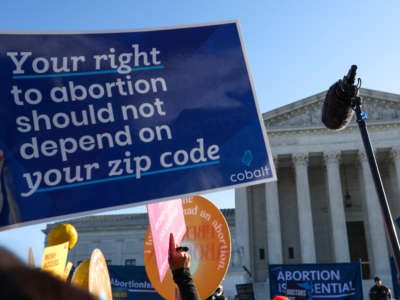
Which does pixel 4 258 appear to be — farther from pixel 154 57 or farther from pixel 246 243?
pixel 246 243

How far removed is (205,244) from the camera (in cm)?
525

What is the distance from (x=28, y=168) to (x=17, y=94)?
1.75 feet

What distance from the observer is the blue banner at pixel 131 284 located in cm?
1464

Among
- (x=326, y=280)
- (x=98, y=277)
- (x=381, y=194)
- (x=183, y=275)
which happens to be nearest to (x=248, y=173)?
(x=183, y=275)

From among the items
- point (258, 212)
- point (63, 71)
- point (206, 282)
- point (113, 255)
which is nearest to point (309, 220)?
point (258, 212)

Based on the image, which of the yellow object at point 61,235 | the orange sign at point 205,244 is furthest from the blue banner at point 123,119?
the yellow object at point 61,235

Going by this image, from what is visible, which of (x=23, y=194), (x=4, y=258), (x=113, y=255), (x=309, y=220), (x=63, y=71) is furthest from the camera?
(x=113, y=255)

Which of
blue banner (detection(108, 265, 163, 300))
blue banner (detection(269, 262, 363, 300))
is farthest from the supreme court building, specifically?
blue banner (detection(269, 262, 363, 300))

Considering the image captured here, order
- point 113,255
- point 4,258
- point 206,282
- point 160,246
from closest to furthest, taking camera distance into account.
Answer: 1. point 4,258
2. point 160,246
3. point 206,282
4. point 113,255

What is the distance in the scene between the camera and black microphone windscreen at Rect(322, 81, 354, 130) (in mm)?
4770

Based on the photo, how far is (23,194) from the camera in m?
2.82

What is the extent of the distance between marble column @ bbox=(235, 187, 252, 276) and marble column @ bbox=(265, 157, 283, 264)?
2.22 meters

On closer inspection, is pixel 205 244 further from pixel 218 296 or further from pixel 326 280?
pixel 326 280

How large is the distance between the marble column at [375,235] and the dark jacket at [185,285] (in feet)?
115
